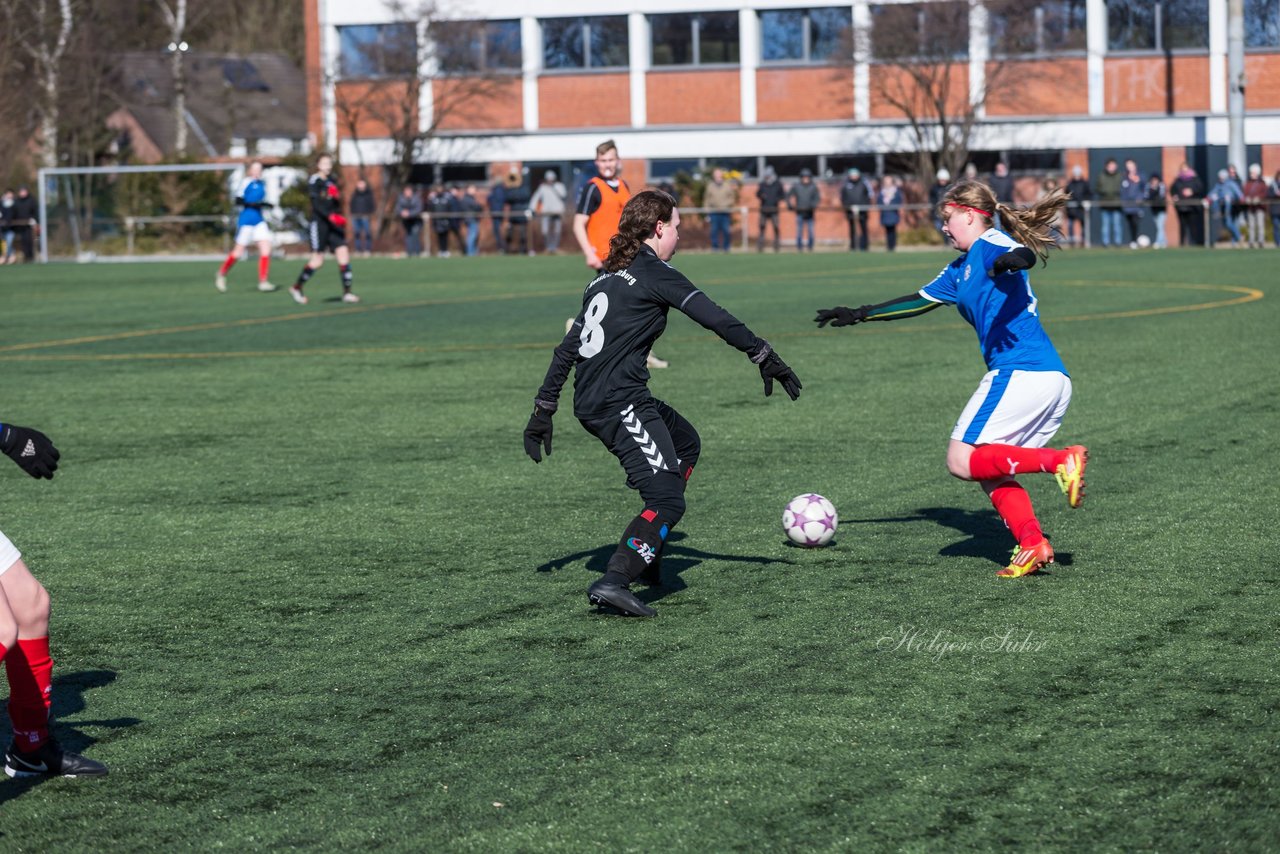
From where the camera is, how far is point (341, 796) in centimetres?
443

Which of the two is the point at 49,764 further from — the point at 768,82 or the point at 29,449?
the point at 768,82

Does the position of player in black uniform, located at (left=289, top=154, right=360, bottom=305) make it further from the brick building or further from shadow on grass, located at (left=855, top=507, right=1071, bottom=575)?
the brick building

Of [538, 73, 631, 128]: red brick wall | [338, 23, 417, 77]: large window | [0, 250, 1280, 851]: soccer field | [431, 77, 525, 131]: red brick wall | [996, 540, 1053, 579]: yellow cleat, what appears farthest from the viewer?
[538, 73, 631, 128]: red brick wall

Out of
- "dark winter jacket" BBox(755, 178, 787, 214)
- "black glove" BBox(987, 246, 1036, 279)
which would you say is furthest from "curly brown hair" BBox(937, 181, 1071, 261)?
"dark winter jacket" BBox(755, 178, 787, 214)

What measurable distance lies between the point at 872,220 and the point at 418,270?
14.9 metres

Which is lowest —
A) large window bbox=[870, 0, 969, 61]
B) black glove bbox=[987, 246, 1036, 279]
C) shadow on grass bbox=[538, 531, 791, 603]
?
shadow on grass bbox=[538, 531, 791, 603]

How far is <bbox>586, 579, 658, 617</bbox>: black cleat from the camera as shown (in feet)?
20.4

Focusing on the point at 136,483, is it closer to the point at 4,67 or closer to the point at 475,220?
the point at 475,220

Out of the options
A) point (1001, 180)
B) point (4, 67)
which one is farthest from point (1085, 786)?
point (4, 67)

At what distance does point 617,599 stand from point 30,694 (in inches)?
89.5

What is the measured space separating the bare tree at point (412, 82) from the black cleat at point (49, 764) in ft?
145

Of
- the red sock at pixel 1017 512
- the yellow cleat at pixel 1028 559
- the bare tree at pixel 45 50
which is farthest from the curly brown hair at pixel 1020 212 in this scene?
the bare tree at pixel 45 50

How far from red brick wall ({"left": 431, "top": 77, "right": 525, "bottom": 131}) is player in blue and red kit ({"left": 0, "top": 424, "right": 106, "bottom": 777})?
4544 centimetres

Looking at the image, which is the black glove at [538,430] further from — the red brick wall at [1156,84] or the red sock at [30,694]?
the red brick wall at [1156,84]
